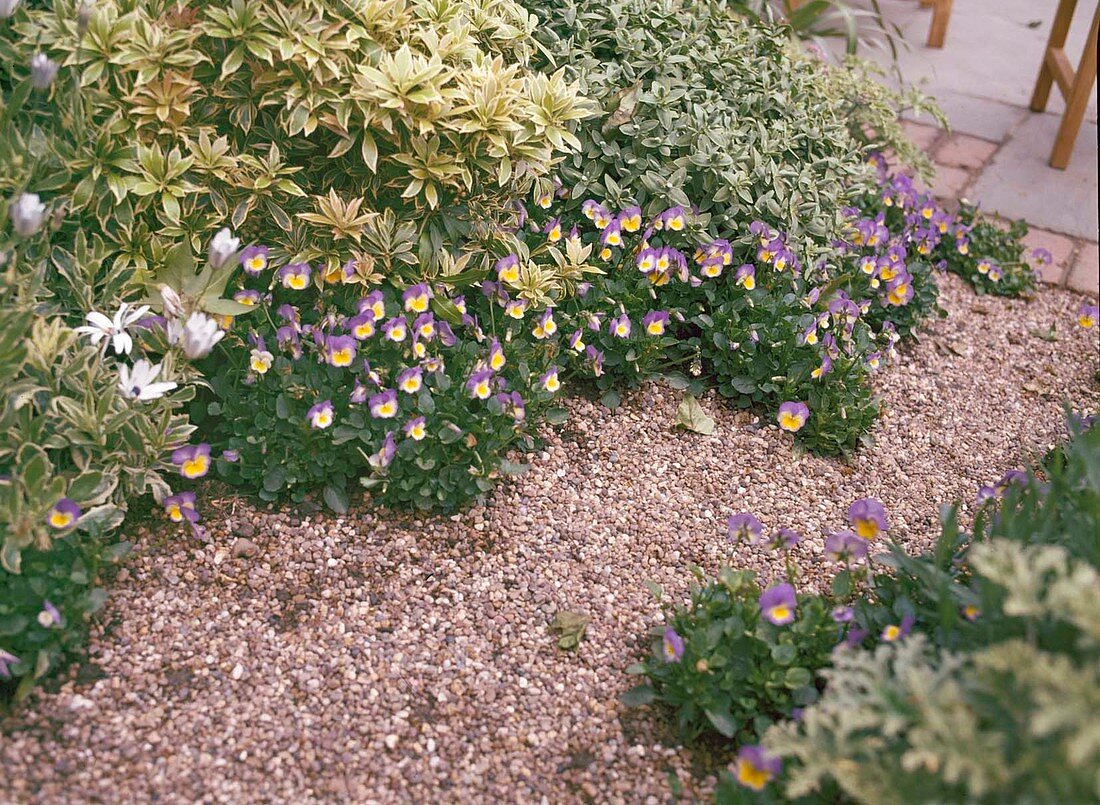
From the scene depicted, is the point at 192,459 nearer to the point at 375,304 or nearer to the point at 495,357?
the point at 375,304

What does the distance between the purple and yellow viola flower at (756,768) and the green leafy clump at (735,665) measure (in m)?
0.16

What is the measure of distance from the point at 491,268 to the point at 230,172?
0.64 meters

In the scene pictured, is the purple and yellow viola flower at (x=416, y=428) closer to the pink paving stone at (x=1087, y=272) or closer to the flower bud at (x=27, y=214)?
the flower bud at (x=27, y=214)

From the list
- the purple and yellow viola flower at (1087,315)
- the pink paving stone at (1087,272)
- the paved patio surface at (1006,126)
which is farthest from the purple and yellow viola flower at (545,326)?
the pink paving stone at (1087,272)

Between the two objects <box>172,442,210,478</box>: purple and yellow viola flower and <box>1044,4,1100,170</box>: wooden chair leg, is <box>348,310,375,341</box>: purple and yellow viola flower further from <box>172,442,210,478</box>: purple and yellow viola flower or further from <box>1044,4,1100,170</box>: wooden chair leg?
<box>1044,4,1100,170</box>: wooden chair leg

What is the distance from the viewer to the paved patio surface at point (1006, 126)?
386 centimetres

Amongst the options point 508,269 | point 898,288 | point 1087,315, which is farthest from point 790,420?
point 1087,315

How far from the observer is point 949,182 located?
4082 millimetres

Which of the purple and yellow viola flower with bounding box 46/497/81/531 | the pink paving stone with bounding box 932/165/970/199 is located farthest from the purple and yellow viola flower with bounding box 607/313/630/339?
the pink paving stone with bounding box 932/165/970/199

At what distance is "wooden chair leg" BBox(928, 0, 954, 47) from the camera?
5.34 metres

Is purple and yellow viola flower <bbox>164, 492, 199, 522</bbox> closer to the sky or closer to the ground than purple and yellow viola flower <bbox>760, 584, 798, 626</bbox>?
closer to the ground

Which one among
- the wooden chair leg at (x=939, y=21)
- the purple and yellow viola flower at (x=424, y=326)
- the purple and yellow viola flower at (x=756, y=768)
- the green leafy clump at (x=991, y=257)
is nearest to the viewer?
the purple and yellow viola flower at (x=756, y=768)

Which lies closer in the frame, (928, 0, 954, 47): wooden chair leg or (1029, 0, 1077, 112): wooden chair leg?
(1029, 0, 1077, 112): wooden chair leg

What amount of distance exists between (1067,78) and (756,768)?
3.94 meters
